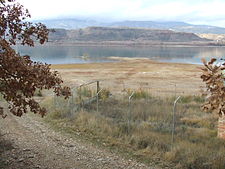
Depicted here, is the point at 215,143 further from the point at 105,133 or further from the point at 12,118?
the point at 12,118

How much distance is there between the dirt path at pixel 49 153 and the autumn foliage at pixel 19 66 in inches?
110

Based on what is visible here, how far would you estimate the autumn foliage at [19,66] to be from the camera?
17.6ft

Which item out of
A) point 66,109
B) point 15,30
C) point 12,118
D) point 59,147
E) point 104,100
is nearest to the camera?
point 15,30

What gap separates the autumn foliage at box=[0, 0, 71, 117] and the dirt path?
2800 mm

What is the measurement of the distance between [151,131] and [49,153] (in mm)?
3873

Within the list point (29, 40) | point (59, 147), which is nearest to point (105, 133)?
point (59, 147)

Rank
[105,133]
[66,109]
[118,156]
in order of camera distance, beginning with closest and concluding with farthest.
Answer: [118,156]
[105,133]
[66,109]

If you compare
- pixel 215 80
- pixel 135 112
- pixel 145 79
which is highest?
pixel 215 80

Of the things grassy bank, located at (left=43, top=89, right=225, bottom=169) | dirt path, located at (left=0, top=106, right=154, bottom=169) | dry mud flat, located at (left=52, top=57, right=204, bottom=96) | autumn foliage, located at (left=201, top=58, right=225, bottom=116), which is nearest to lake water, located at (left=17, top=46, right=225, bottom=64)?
dry mud flat, located at (left=52, top=57, right=204, bottom=96)

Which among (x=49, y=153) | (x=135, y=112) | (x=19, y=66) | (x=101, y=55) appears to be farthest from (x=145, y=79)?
(x=101, y=55)

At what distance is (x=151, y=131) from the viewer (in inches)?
453

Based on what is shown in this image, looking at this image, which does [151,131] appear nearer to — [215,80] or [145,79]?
[215,80]

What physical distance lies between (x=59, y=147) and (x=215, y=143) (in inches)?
199

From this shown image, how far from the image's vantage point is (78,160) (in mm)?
9000
